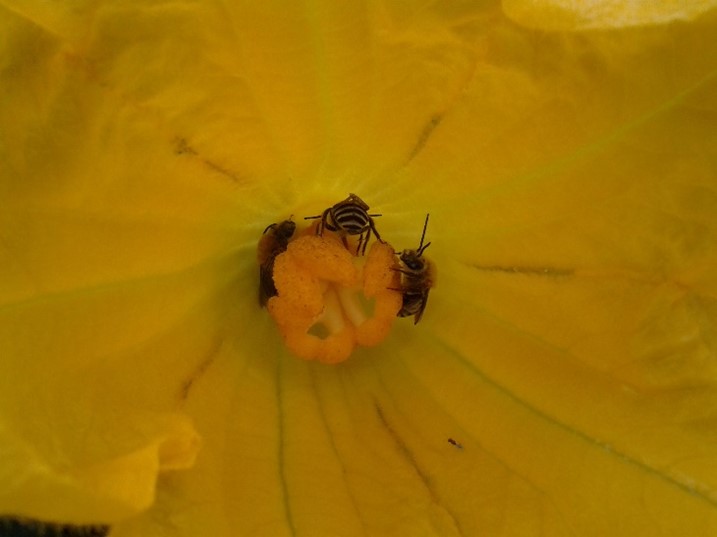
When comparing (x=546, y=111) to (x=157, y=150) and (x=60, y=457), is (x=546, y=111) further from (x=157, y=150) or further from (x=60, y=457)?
(x=60, y=457)

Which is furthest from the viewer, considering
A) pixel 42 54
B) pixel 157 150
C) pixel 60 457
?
pixel 157 150

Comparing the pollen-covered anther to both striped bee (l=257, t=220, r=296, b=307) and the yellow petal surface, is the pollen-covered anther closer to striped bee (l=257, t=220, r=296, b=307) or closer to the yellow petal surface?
striped bee (l=257, t=220, r=296, b=307)

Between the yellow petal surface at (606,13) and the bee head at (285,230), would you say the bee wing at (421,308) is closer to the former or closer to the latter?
the bee head at (285,230)

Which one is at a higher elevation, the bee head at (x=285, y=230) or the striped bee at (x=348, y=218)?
the striped bee at (x=348, y=218)

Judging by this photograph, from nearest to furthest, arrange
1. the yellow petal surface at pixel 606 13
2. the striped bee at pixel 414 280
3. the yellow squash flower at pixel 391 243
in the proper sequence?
the yellow squash flower at pixel 391 243, the yellow petal surface at pixel 606 13, the striped bee at pixel 414 280

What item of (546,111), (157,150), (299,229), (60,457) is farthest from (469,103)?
(60,457)

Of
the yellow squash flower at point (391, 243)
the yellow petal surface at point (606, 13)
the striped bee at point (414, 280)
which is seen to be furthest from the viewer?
the striped bee at point (414, 280)

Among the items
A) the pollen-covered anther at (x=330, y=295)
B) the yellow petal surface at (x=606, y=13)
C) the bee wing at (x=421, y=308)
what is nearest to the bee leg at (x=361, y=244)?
the pollen-covered anther at (x=330, y=295)
